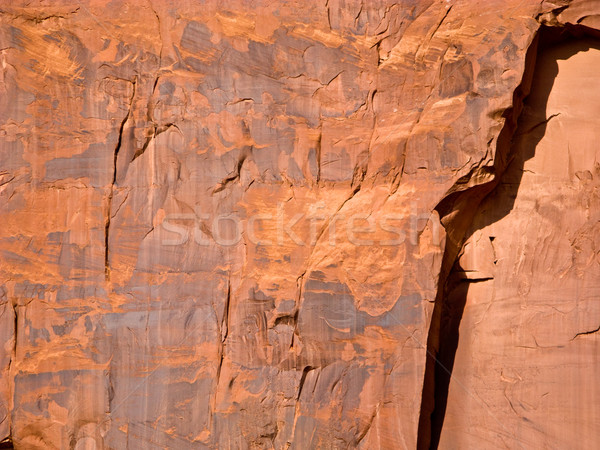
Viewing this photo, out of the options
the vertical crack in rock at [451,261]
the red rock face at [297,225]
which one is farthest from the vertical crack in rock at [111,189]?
the vertical crack in rock at [451,261]

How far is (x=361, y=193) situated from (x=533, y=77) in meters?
1.49

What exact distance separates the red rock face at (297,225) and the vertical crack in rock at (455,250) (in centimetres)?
2

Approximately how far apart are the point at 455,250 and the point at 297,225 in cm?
111

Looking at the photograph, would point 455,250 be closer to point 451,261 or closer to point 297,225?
point 451,261

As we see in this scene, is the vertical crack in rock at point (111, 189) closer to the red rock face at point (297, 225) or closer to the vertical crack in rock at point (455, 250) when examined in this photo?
the red rock face at point (297, 225)

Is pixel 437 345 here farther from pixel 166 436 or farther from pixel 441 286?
pixel 166 436

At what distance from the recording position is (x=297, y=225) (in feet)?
15.3

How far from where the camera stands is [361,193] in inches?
183

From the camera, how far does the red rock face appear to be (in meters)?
4.51

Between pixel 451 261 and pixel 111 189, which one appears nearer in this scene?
pixel 451 261

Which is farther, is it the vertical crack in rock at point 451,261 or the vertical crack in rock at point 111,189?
the vertical crack in rock at point 111,189

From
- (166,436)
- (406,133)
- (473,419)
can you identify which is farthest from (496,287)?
(166,436)

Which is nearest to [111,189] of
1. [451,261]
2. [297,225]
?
[297,225]

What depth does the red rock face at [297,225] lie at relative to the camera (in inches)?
178
